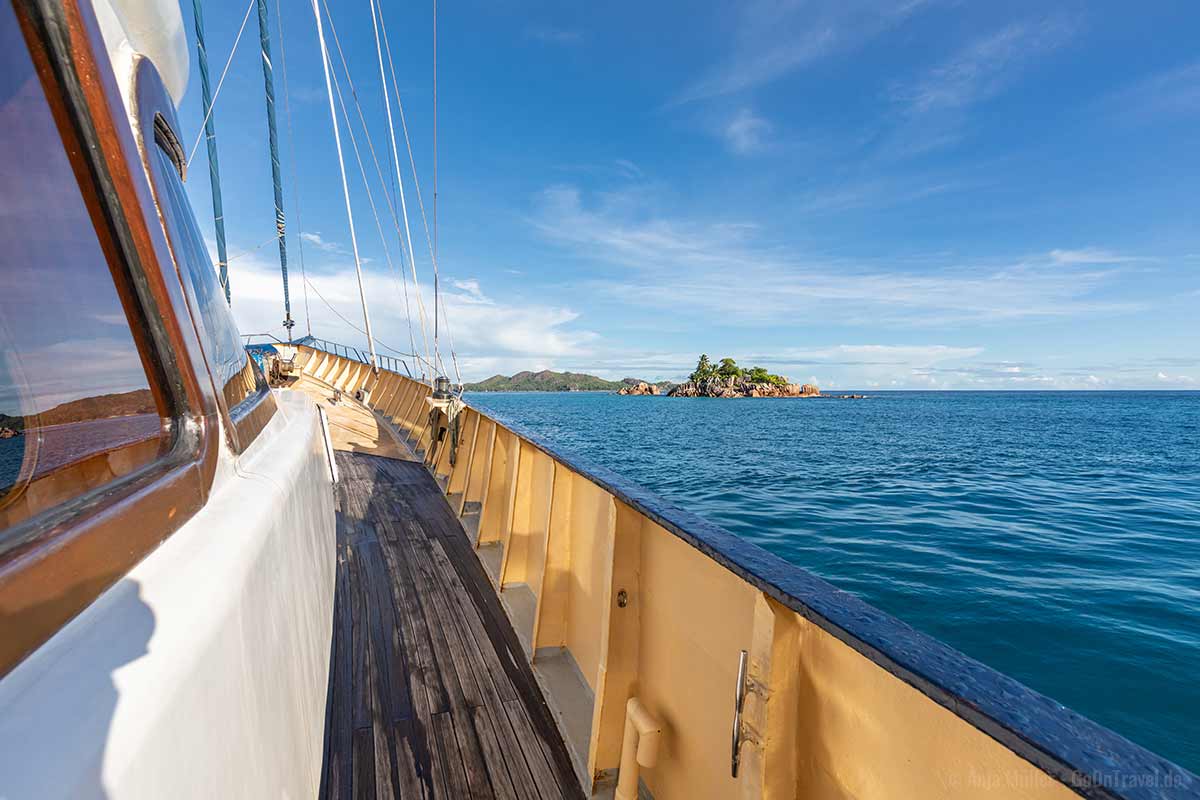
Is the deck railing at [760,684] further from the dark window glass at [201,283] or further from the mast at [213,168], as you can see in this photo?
the mast at [213,168]

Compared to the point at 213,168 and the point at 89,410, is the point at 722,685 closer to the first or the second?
the point at 89,410

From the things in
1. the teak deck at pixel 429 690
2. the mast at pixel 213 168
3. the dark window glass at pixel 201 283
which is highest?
the mast at pixel 213 168

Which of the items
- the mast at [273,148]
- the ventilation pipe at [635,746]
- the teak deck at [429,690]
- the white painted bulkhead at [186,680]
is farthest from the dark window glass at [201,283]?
the mast at [273,148]

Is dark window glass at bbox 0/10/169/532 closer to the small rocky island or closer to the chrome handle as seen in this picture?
the chrome handle

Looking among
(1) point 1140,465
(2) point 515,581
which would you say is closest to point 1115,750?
(2) point 515,581

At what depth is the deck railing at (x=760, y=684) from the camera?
0.79 metres

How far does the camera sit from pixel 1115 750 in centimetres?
69

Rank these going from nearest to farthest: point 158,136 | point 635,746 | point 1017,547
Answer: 1. point 158,136
2. point 635,746
3. point 1017,547

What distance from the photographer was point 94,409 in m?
0.91

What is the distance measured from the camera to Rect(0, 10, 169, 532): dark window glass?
745 millimetres

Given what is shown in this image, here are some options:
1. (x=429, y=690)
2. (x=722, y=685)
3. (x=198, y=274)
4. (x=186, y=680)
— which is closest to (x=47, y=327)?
(x=186, y=680)

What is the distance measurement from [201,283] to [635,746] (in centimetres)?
222

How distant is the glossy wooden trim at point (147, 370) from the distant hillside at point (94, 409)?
0.22 feet

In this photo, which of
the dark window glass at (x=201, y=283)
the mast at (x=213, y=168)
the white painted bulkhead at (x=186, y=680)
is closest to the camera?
the white painted bulkhead at (x=186, y=680)
